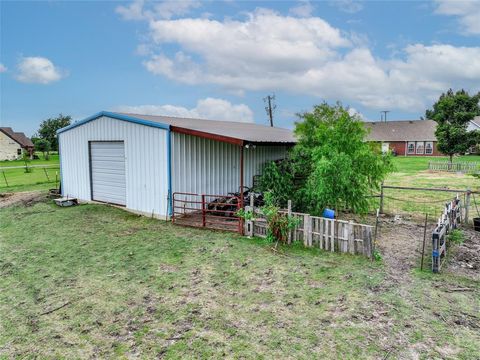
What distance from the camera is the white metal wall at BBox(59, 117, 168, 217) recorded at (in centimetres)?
1022

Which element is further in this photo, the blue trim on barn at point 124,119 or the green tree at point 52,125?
the green tree at point 52,125

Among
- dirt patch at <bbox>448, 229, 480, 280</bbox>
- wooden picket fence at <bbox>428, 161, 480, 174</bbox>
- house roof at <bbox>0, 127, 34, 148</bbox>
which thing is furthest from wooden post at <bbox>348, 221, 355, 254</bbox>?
house roof at <bbox>0, 127, 34, 148</bbox>

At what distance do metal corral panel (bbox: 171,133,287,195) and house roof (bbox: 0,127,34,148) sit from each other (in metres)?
56.9

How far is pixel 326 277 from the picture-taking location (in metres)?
5.91

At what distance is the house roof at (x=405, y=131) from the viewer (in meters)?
45.0

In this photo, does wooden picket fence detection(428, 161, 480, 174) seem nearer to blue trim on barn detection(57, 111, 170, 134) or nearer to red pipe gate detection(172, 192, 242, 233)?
red pipe gate detection(172, 192, 242, 233)

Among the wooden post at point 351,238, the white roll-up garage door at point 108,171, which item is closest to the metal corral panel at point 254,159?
the white roll-up garage door at point 108,171

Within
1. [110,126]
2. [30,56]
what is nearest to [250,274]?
[110,126]

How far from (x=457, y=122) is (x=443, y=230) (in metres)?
25.3

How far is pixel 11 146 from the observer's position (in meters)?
55.0

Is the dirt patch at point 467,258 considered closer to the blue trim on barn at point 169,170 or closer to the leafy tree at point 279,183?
the leafy tree at point 279,183

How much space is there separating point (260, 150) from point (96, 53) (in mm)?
9751

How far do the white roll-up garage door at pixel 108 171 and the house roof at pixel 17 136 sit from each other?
53.4 meters

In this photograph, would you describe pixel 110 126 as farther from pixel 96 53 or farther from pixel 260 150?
pixel 96 53
